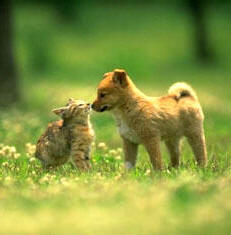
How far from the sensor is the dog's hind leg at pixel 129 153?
31.2 ft

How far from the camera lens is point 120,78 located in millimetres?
9320

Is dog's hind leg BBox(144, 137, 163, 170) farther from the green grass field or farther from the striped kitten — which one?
the striped kitten

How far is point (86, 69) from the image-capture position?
29.1m

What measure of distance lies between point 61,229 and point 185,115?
13.7 feet

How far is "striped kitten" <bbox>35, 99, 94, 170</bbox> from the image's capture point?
9.42 m

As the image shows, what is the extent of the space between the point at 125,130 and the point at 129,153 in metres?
0.38

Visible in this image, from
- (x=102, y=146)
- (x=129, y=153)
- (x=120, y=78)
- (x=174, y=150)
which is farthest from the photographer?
(x=102, y=146)

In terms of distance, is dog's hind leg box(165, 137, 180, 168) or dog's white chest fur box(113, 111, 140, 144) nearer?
dog's white chest fur box(113, 111, 140, 144)

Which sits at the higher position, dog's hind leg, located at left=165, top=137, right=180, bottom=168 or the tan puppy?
the tan puppy

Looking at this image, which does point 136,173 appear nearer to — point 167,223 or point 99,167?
point 99,167

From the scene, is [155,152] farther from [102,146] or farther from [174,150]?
[102,146]

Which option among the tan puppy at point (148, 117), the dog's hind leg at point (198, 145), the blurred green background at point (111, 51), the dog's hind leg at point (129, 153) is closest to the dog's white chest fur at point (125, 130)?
the tan puppy at point (148, 117)

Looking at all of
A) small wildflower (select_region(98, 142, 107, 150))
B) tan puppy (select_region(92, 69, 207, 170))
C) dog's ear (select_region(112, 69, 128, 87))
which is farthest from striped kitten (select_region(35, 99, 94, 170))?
small wildflower (select_region(98, 142, 107, 150))

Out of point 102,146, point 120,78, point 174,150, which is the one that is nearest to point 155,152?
point 174,150
